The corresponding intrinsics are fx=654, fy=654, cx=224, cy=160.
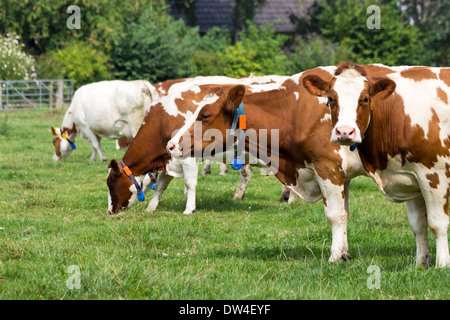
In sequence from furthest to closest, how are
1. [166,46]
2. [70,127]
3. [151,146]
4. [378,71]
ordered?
[166,46] → [70,127] → [151,146] → [378,71]

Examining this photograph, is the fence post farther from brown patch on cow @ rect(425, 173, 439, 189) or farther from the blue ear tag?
brown patch on cow @ rect(425, 173, 439, 189)

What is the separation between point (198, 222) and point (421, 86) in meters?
3.29

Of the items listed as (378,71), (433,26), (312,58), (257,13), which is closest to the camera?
(378,71)

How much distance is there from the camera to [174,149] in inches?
254

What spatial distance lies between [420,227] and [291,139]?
57.6 inches

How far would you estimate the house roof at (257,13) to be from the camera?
42219 millimetres

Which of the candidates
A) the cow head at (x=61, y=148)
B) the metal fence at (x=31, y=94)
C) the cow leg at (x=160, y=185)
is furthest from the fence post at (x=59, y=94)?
the cow leg at (x=160, y=185)

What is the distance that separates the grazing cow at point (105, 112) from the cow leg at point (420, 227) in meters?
7.74

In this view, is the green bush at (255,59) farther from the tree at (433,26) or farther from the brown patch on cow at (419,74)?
the brown patch on cow at (419,74)

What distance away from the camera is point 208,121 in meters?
6.48

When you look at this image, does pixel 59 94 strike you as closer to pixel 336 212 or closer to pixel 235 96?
pixel 235 96

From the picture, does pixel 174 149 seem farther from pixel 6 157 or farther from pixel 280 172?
pixel 6 157

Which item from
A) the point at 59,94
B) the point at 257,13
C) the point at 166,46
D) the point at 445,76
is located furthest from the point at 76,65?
the point at 445,76
